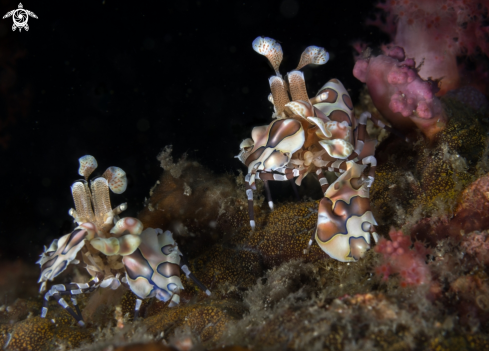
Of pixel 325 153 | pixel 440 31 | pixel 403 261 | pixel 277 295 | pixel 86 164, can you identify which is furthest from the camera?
pixel 440 31

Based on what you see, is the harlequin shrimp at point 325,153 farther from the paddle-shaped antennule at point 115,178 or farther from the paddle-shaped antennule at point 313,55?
the paddle-shaped antennule at point 115,178

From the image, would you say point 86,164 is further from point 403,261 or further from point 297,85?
point 403,261

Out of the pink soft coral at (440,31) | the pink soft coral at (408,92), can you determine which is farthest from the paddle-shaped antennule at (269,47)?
the pink soft coral at (440,31)

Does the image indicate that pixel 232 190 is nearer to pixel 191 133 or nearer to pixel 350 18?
pixel 191 133

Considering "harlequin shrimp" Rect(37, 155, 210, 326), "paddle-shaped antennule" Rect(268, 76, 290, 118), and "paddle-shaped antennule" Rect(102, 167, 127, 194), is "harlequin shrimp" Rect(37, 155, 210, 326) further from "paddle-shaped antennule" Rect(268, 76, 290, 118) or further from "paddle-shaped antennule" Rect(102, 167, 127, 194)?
"paddle-shaped antennule" Rect(268, 76, 290, 118)

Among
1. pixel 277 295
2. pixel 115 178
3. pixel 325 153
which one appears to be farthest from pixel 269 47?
pixel 277 295

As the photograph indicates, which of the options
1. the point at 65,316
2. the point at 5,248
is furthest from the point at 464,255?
the point at 5,248
